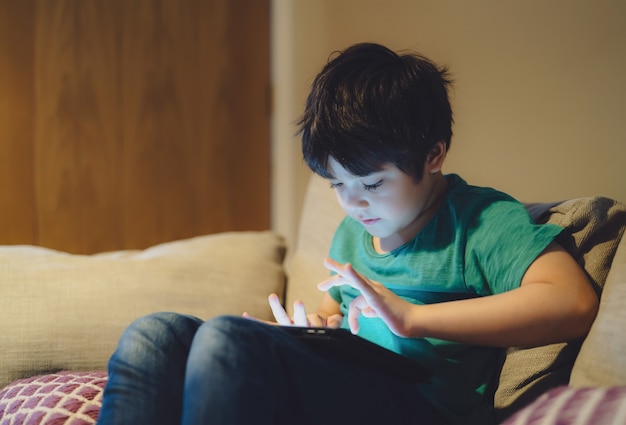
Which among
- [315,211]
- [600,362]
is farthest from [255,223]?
[600,362]

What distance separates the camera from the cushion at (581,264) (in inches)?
39.5

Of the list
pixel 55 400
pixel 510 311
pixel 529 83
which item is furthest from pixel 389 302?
pixel 529 83

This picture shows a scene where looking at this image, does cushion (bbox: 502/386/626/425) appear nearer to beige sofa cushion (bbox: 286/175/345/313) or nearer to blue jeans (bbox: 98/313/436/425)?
blue jeans (bbox: 98/313/436/425)

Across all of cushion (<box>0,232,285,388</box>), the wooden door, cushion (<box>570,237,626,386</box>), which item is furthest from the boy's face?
the wooden door

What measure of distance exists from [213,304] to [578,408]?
0.85m

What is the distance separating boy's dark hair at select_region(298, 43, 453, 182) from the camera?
995 mm

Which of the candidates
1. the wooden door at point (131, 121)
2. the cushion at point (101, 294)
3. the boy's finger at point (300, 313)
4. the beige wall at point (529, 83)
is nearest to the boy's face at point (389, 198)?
the boy's finger at point (300, 313)

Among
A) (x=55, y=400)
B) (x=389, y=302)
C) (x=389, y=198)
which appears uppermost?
(x=389, y=198)

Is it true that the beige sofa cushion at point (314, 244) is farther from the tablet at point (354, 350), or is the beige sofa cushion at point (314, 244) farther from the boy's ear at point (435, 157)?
the tablet at point (354, 350)

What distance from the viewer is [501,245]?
96cm

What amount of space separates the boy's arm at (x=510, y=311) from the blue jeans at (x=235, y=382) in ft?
0.29

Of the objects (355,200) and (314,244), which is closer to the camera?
(355,200)

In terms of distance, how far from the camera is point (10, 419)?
110cm

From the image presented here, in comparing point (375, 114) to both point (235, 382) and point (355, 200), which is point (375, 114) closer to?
point (355, 200)
